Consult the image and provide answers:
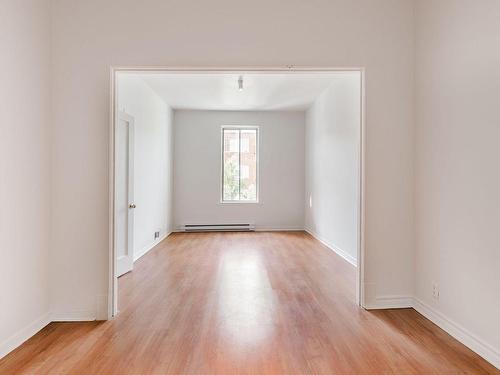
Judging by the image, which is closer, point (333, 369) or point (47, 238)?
point (333, 369)

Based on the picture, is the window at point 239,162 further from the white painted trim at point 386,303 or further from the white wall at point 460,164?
the white wall at point 460,164

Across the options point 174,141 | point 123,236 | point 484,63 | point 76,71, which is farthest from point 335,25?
point 174,141

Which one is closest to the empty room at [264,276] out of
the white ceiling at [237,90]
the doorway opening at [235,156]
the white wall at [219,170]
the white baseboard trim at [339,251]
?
the doorway opening at [235,156]

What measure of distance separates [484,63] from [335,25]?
4.19 feet

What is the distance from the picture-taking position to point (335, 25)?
10.1 feet

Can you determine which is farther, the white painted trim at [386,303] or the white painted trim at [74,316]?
the white painted trim at [386,303]

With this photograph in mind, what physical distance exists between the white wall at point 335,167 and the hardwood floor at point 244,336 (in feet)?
4.06

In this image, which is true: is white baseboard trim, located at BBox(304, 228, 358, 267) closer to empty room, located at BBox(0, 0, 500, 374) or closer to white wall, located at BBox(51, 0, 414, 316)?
empty room, located at BBox(0, 0, 500, 374)

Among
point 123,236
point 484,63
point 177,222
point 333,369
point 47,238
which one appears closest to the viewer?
point 333,369

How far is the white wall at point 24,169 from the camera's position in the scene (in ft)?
7.82

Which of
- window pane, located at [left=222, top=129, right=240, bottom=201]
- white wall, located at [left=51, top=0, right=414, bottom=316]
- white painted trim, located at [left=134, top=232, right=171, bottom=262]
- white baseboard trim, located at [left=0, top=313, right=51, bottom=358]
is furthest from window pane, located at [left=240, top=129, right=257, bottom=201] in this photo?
white baseboard trim, located at [left=0, top=313, right=51, bottom=358]

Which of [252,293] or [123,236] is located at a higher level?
A: [123,236]

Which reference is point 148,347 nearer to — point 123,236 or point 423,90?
point 123,236

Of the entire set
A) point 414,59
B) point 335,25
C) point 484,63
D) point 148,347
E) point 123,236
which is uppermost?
point 335,25
